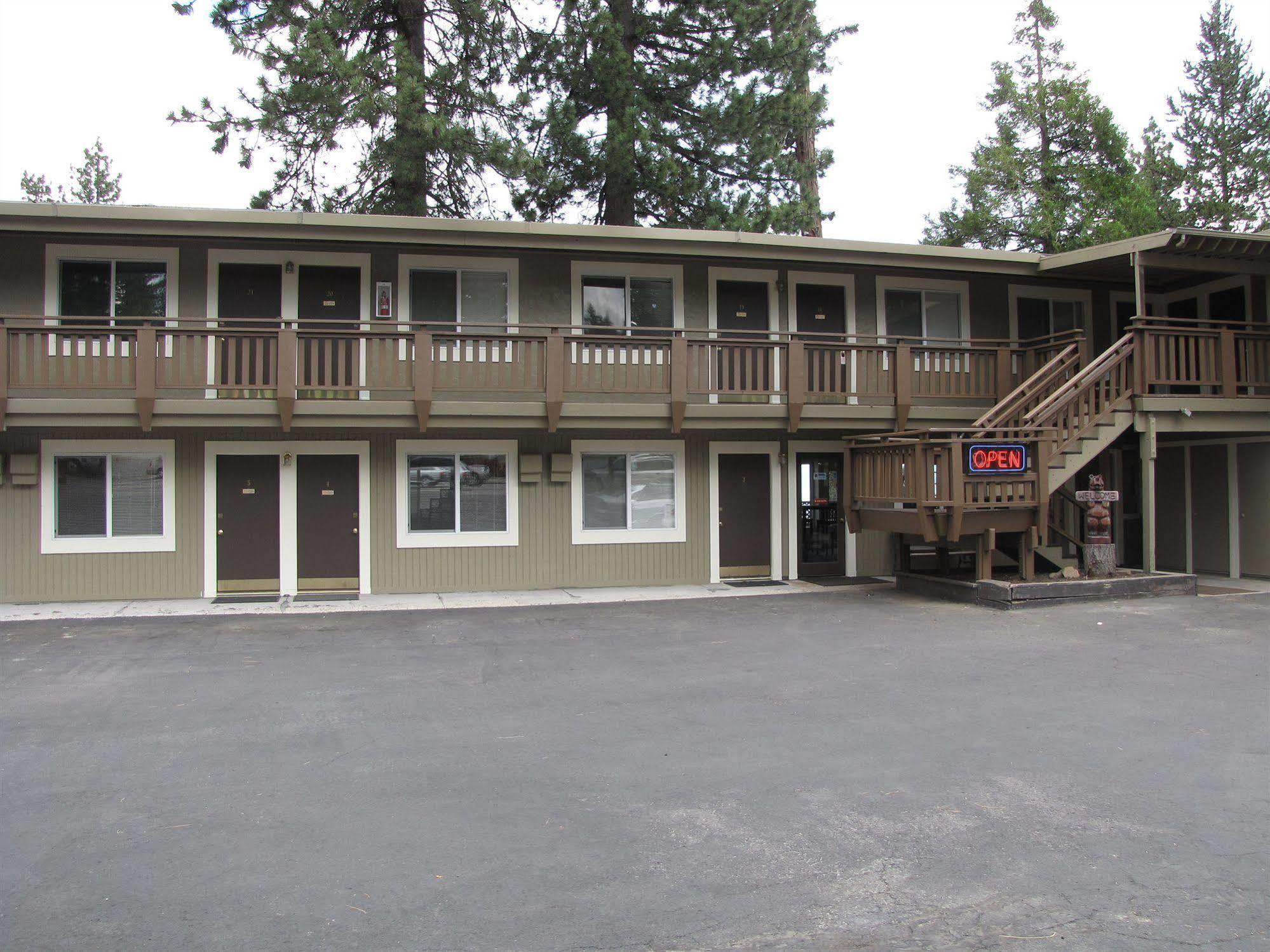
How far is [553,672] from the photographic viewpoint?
311 inches

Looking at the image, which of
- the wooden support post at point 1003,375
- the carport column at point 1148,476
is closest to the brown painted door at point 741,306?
the wooden support post at point 1003,375

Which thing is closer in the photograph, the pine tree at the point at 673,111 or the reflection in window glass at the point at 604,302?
the reflection in window glass at the point at 604,302

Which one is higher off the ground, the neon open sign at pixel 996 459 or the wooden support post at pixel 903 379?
the wooden support post at pixel 903 379

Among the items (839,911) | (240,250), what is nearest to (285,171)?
(240,250)

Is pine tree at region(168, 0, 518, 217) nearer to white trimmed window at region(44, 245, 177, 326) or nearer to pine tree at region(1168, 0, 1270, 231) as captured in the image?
white trimmed window at region(44, 245, 177, 326)

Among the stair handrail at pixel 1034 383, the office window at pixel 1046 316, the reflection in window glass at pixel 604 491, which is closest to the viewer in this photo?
the stair handrail at pixel 1034 383

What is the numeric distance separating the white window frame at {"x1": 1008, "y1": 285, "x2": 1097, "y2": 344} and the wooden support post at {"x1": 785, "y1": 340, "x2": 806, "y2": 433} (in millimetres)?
4770

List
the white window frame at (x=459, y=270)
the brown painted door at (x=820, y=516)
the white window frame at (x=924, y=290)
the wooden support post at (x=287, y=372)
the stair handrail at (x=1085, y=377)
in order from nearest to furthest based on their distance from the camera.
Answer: the wooden support post at (x=287, y=372) < the stair handrail at (x=1085, y=377) < the white window frame at (x=459, y=270) < the brown painted door at (x=820, y=516) < the white window frame at (x=924, y=290)

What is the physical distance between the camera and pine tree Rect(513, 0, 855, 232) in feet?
61.4

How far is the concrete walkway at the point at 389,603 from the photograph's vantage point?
36.9ft

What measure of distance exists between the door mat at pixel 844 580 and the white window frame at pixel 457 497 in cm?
483

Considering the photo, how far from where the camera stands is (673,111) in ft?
66.1

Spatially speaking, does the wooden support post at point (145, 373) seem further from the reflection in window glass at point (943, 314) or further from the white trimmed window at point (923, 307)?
the reflection in window glass at point (943, 314)

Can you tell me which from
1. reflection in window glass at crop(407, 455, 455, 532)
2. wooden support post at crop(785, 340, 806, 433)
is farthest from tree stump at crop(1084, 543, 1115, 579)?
reflection in window glass at crop(407, 455, 455, 532)
